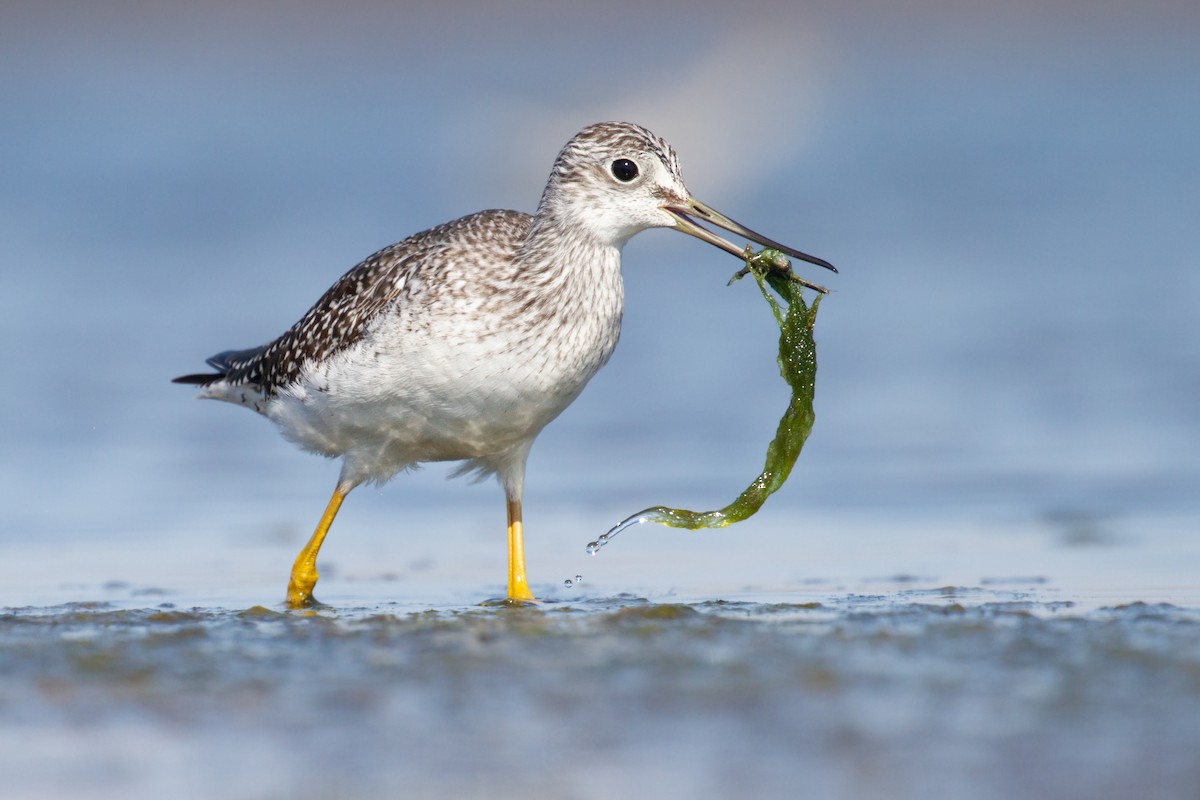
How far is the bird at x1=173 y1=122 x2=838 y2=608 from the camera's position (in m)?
8.63

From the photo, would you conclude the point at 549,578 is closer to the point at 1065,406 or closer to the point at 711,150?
the point at 1065,406

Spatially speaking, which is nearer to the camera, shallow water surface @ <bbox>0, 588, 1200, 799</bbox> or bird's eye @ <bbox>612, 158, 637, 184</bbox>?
shallow water surface @ <bbox>0, 588, 1200, 799</bbox>

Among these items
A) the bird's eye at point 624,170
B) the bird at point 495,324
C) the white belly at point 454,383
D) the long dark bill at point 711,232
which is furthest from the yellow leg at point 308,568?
the long dark bill at point 711,232

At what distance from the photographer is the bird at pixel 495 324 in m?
8.63

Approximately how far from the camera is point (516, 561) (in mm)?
9438

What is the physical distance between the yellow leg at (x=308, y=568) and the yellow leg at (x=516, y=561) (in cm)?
104

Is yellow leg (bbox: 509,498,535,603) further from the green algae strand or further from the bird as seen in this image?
the green algae strand

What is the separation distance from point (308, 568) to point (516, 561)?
1.26 meters

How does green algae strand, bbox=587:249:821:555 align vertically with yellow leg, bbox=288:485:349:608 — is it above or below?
above

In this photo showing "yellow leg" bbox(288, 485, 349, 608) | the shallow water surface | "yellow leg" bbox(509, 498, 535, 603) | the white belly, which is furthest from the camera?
"yellow leg" bbox(288, 485, 349, 608)

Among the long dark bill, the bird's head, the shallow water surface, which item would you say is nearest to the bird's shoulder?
the bird's head

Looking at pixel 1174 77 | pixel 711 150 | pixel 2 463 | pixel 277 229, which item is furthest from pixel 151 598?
pixel 1174 77

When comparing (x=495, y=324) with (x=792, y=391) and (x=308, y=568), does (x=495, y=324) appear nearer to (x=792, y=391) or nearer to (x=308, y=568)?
(x=792, y=391)

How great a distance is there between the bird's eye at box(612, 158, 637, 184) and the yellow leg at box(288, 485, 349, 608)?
8.35 ft
